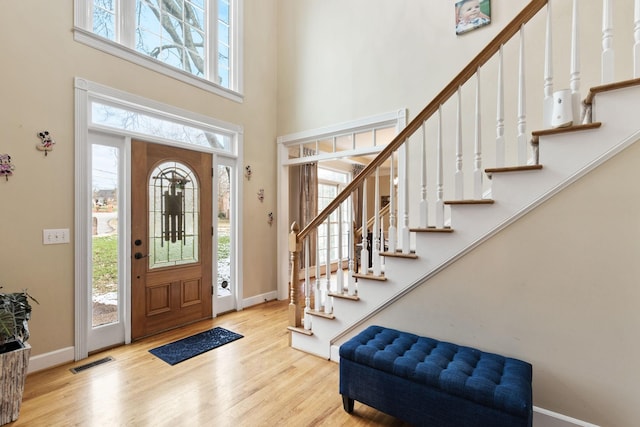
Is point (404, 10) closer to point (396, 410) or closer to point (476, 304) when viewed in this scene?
point (476, 304)

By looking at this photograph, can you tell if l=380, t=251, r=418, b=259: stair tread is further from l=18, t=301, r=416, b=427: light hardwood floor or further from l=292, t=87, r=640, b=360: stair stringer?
l=18, t=301, r=416, b=427: light hardwood floor

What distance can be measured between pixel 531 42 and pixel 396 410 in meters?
3.28

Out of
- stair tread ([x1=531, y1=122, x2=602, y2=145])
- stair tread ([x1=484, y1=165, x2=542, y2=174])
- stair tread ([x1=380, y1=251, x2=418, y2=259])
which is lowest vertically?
stair tread ([x1=380, y1=251, x2=418, y2=259])

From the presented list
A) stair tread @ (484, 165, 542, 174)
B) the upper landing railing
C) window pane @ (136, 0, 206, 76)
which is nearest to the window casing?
window pane @ (136, 0, 206, 76)

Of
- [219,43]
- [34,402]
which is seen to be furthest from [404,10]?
[34,402]

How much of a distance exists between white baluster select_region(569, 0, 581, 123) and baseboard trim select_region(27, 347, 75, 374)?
4.25 m

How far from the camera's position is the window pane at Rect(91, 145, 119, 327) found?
2.96 meters

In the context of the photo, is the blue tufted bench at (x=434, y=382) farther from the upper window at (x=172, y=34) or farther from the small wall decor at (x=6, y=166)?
the upper window at (x=172, y=34)

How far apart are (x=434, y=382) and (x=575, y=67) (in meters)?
1.93

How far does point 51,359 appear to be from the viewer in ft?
8.68

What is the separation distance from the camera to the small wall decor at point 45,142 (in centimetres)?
260

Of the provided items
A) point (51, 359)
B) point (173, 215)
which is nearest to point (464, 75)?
point (173, 215)

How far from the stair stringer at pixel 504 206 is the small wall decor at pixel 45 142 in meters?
2.83

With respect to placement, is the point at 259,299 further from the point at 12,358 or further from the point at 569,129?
the point at 569,129
